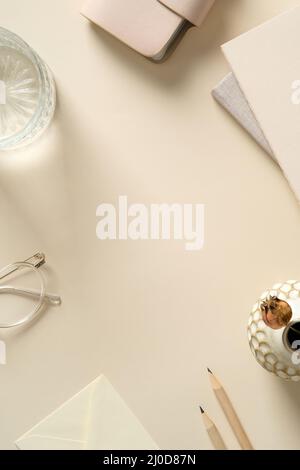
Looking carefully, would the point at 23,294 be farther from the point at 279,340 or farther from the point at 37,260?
the point at 279,340

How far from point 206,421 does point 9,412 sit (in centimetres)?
23

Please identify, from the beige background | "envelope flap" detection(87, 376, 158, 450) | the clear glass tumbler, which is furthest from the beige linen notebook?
"envelope flap" detection(87, 376, 158, 450)

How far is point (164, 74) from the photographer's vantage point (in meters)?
0.56

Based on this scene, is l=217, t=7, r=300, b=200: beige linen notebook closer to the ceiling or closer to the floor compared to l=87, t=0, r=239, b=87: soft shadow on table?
closer to the floor

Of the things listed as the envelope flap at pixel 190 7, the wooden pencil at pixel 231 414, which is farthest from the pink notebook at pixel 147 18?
the wooden pencil at pixel 231 414

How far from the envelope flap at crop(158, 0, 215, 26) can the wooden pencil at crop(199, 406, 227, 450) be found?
0.42 m

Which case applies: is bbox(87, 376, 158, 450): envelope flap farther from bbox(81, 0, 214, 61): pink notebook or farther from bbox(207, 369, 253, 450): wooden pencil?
bbox(81, 0, 214, 61): pink notebook

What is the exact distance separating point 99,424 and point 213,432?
0.13 meters

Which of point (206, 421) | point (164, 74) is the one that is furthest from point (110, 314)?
point (164, 74)

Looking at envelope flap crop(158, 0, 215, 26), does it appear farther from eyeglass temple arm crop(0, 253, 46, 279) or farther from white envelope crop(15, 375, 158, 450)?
white envelope crop(15, 375, 158, 450)

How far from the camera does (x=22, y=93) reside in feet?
1.86

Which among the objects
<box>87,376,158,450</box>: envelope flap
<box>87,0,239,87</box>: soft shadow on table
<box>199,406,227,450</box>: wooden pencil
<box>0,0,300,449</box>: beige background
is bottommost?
<box>199,406,227,450</box>: wooden pencil

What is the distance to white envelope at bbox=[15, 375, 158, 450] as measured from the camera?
582mm

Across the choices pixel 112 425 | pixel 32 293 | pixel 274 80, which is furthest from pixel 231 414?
pixel 274 80
